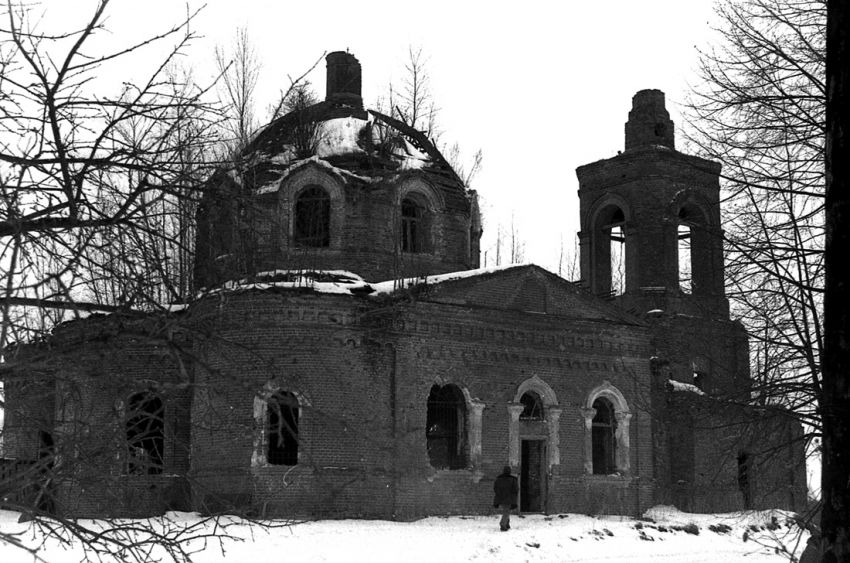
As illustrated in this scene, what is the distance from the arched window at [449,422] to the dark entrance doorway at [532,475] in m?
1.61

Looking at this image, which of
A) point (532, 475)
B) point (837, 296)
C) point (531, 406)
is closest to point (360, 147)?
point (531, 406)

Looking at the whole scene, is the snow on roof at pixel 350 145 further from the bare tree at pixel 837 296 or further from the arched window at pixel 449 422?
the bare tree at pixel 837 296

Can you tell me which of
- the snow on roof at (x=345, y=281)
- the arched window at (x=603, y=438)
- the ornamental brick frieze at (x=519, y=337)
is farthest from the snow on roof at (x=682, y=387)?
the snow on roof at (x=345, y=281)

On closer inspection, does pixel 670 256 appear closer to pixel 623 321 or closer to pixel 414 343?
pixel 623 321

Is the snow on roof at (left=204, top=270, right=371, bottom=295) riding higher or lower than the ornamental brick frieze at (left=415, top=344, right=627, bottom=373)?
higher

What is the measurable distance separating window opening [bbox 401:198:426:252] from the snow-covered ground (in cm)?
637

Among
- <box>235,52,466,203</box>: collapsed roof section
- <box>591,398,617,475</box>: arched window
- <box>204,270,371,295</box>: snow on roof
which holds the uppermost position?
<box>235,52,466,203</box>: collapsed roof section

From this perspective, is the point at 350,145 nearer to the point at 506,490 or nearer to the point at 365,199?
the point at 365,199

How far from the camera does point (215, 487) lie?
19.3m

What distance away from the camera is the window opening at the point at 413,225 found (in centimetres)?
2345

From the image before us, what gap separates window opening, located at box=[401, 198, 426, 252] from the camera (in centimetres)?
2345

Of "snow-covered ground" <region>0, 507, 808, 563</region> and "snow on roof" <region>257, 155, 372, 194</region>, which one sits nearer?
"snow-covered ground" <region>0, 507, 808, 563</region>

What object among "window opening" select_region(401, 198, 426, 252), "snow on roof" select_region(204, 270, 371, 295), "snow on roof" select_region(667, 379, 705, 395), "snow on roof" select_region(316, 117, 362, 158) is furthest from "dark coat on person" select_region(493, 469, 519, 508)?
"snow on roof" select_region(316, 117, 362, 158)

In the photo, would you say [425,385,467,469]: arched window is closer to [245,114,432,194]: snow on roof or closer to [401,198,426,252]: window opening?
[401,198,426,252]: window opening
